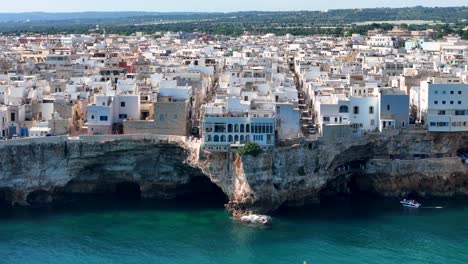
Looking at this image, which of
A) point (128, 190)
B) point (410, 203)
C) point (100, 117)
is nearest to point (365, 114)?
point (410, 203)

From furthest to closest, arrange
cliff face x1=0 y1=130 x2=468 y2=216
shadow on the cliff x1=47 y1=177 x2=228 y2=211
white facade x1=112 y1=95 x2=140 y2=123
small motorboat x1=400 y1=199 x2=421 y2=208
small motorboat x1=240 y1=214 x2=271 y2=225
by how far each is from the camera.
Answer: white facade x1=112 y1=95 x2=140 y2=123
shadow on the cliff x1=47 y1=177 x2=228 y2=211
small motorboat x1=400 y1=199 x2=421 y2=208
cliff face x1=0 y1=130 x2=468 y2=216
small motorboat x1=240 y1=214 x2=271 y2=225

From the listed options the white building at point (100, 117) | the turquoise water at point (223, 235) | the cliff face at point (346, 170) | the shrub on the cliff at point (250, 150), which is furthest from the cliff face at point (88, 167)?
the shrub on the cliff at point (250, 150)

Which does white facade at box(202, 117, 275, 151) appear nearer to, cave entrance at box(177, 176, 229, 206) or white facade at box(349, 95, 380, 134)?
cave entrance at box(177, 176, 229, 206)

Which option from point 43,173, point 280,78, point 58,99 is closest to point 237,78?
point 280,78

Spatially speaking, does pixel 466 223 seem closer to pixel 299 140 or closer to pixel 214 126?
pixel 299 140

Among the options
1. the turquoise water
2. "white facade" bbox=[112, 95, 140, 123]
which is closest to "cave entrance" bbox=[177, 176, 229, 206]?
the turquoise water

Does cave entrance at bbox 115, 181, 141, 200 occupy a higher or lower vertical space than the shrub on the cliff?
lower
